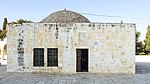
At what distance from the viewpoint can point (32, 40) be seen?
20000mm

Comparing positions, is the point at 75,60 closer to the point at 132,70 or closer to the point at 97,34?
the point at 97,34

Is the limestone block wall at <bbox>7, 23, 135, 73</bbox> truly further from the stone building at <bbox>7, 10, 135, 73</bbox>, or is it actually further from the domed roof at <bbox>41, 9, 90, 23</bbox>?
the domed roof at <bbox>41, 9, 90, 23</bbox>

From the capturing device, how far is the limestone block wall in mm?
19703

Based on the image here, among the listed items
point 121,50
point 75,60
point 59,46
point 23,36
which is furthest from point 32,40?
point 121,50

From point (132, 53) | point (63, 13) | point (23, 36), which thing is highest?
point (63, 13)

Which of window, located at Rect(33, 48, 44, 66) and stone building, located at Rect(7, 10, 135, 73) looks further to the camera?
window, located at Rect(33, 48, 44, 66)

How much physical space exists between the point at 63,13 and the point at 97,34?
4838mm

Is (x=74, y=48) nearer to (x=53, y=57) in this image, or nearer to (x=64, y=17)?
(x=53, y=57)

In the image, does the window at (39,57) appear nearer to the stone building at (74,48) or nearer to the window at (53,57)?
the stone building at (74,48)

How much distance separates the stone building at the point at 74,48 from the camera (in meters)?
19.7

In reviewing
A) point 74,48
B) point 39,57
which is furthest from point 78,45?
point 39,57

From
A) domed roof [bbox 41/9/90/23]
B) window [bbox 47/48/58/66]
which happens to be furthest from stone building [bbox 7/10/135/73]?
domed roof [bbox 41/9/90/23]

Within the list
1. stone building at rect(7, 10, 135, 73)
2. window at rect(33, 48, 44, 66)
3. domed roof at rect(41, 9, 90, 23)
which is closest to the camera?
stone building at rect(7, 10, 135, 73)

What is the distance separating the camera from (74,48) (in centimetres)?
1978
